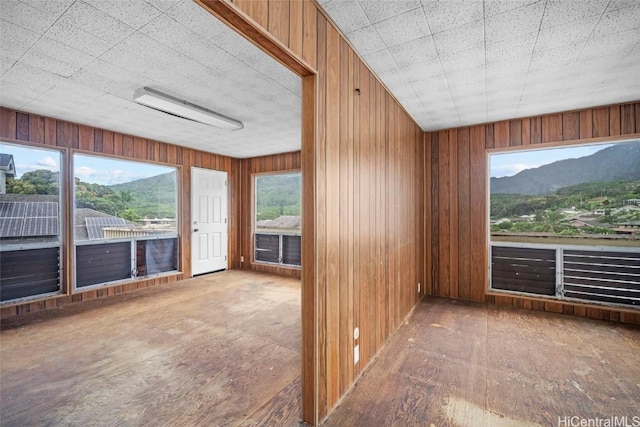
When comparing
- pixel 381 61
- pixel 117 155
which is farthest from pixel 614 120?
pixel 117 155

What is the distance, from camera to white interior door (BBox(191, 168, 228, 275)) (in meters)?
5.49

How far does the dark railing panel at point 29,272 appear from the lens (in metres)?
3.39

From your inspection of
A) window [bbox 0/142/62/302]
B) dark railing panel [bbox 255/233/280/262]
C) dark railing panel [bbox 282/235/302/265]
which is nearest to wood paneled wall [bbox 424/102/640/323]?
dark railing panel [bbox 282/235/302/265]

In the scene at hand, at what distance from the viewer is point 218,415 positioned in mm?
1774

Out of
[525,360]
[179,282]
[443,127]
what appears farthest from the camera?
[179,282]

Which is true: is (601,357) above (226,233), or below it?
below

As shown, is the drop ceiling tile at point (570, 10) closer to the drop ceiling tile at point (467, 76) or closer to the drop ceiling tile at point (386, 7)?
the drop ceiling tile at point (467, 76)

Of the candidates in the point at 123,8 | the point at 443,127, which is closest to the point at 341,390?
the point at 123,8

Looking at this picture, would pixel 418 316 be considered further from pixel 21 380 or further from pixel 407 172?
pixel 21 380

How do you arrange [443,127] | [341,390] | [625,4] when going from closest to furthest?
[625,4] → [341,390] → [443,127]

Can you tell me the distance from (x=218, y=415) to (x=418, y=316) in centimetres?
242

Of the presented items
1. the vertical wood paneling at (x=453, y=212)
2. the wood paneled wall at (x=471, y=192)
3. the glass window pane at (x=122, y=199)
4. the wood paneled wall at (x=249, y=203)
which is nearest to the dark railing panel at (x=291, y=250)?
the wood paneled wall at (x=249, y=203)

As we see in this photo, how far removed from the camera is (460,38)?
77.2 inches

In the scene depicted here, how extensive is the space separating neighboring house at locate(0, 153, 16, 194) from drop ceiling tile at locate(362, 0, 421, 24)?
4.25 m
